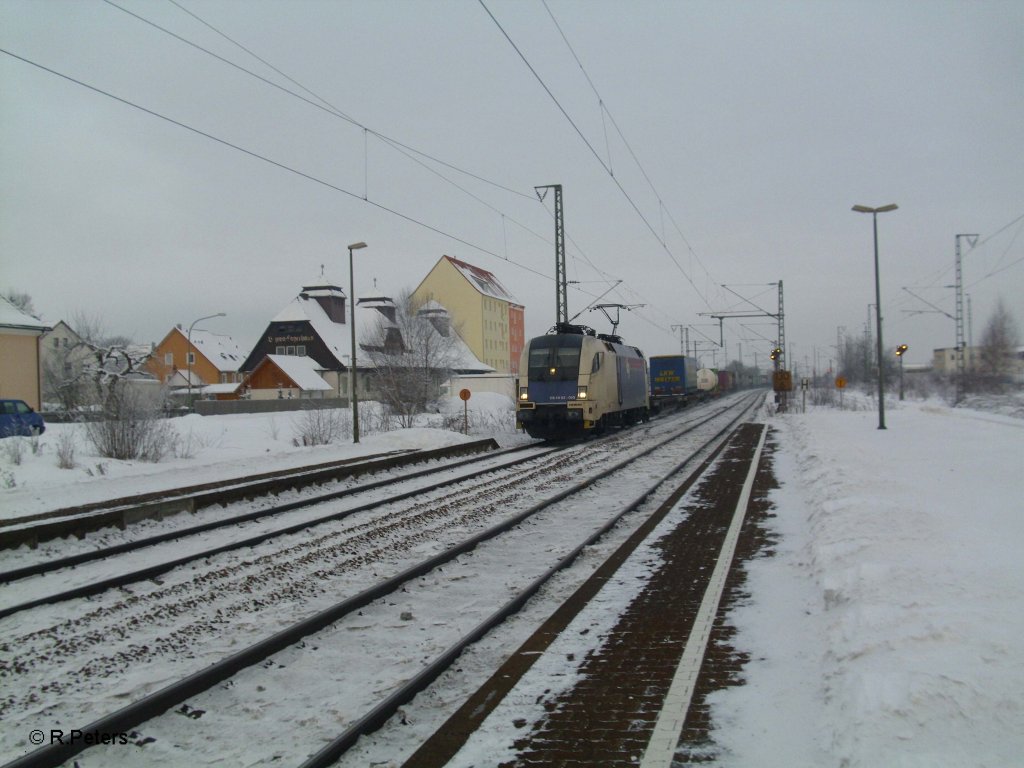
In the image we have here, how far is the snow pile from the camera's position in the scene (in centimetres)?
362

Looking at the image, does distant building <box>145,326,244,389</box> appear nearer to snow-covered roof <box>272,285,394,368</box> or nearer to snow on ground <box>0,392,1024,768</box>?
snow-covered roof <box>272,285,394,368</box>

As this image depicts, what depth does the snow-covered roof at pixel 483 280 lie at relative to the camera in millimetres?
79500

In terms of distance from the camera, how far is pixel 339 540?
9312 mm

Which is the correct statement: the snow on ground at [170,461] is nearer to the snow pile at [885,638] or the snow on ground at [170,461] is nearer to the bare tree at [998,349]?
the snow pile at [885,638]

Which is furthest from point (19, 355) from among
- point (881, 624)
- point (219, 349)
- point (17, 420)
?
point (219, 349)

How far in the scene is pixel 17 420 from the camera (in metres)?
24.4

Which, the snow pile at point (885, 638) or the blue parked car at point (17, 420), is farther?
the blue parked car at point (17, 420)

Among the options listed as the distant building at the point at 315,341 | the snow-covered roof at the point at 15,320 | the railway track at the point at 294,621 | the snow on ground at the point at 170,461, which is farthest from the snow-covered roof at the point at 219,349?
the railway track at the point at 294,621

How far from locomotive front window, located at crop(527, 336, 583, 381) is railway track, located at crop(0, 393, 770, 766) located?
11349 millimetres

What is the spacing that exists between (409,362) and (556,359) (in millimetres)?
16746

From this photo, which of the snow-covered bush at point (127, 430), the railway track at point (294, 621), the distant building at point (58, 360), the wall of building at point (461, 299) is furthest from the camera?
the wall of building at point (461, 299)

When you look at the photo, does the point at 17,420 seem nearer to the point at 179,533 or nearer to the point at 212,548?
the point at 179,533

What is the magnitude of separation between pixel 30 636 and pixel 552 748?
4.38 meters

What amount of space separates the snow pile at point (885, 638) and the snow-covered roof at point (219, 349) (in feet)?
242
